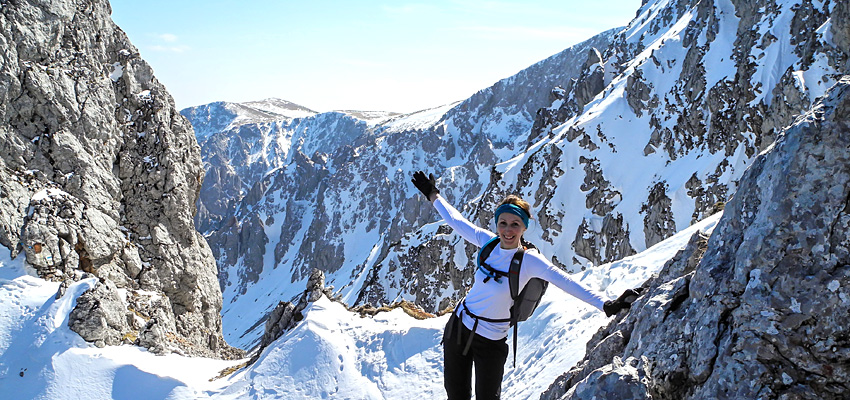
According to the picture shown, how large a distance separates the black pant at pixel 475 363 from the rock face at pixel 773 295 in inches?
42.4

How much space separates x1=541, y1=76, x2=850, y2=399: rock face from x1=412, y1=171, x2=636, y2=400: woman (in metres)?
0.78

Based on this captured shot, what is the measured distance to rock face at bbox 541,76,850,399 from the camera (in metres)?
3.61

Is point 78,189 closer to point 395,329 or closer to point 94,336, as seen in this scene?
point 94,336

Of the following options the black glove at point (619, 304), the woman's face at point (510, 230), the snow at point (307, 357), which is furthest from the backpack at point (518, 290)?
the snow at point (307, 357)

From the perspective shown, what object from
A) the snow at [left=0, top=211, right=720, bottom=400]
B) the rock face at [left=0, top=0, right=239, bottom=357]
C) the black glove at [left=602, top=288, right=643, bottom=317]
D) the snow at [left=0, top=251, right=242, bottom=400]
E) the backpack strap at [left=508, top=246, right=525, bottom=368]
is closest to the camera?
the black glove at [left=602, top=288, right=643, bottom=317]

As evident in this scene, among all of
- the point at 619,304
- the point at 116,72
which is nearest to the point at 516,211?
the point at 619,304

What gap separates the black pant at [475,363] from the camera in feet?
17.3

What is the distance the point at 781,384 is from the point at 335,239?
656 ft

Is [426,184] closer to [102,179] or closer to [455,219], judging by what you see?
[455,219]

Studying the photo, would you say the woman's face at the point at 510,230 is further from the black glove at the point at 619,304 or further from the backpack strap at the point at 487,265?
the black glove at the point at 619,304

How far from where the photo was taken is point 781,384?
3.66 m

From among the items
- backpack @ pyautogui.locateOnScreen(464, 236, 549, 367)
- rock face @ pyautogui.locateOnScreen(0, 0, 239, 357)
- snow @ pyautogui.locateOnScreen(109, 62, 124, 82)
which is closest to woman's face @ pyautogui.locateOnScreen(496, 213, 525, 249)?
Result: backpack @ pyautogui.locateOnScreen(464, 236, 549, 367)

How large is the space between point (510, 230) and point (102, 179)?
977 inches

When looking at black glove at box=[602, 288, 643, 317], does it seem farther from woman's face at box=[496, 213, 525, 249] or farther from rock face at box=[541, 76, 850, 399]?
woman's face at box=[496, 213, 525, 249]
